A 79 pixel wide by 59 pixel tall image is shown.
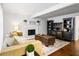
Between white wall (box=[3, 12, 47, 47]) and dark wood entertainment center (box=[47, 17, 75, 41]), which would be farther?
dark wood entertainment center (box=[47, 17, 75, 41])

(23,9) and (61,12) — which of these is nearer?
(23,9)

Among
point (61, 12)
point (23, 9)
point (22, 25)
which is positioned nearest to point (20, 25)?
point (22, 25)

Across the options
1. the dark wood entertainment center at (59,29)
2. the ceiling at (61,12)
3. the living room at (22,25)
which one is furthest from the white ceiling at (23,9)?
the dark wood entertainment center at (59,29)

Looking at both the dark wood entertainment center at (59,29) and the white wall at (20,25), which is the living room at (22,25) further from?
the dark wood entertainment center at (59,29)

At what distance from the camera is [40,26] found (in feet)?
7.26

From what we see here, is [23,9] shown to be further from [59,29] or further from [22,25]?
[59,29]

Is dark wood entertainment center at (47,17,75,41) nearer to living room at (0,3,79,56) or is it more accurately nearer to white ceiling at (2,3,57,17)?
living room at (0,3,79,56)

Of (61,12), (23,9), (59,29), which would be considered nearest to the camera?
(23,9)

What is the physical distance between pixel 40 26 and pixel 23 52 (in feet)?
2.68

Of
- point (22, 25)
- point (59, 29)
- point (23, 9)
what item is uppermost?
point (23, 9)

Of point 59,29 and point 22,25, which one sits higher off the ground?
point 22,25

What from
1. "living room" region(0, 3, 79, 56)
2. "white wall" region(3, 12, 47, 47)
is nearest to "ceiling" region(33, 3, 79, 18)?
"living room" region(0, 3, 79, 56)

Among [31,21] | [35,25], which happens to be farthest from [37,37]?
[31,21]

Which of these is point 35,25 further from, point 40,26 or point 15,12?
point 15,12
